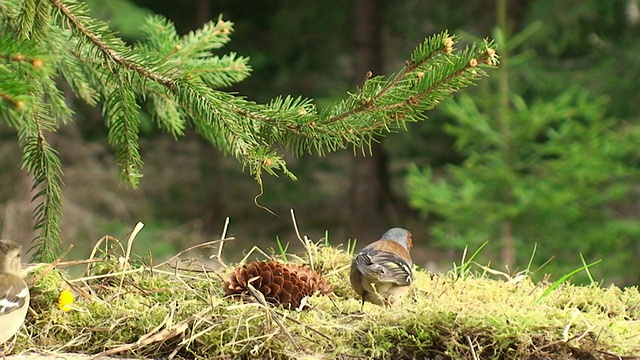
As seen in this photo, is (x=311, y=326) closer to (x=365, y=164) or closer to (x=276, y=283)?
(x=276, y=283)

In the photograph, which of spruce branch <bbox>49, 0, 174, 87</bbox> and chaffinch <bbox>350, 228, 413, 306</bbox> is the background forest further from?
spruce branch <bbox>49, 0, 174, 87</bbox>

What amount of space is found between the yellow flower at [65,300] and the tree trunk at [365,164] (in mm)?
11661

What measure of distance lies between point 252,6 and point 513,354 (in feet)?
49.7

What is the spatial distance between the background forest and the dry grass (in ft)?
14.6

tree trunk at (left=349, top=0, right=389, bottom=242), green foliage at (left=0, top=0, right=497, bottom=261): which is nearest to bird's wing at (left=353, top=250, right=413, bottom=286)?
green foliage at (left=0, top=0, right=497, bottom=261)

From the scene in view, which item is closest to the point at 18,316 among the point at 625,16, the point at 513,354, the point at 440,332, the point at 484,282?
the point at 440,332

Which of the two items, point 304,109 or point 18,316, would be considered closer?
point 18,316

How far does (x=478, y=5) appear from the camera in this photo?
13984mm

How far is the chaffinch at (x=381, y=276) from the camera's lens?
2.45 meters

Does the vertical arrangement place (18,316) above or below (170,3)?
below

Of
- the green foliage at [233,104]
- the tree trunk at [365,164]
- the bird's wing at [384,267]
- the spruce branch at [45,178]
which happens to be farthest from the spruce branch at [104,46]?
the tree trunk at [365,164]

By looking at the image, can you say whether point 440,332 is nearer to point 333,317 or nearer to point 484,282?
point 333,317

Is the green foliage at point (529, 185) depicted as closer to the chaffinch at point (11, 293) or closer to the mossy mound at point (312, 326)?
the mossy mound at point (312, 326)

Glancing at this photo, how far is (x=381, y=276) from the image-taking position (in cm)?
242
